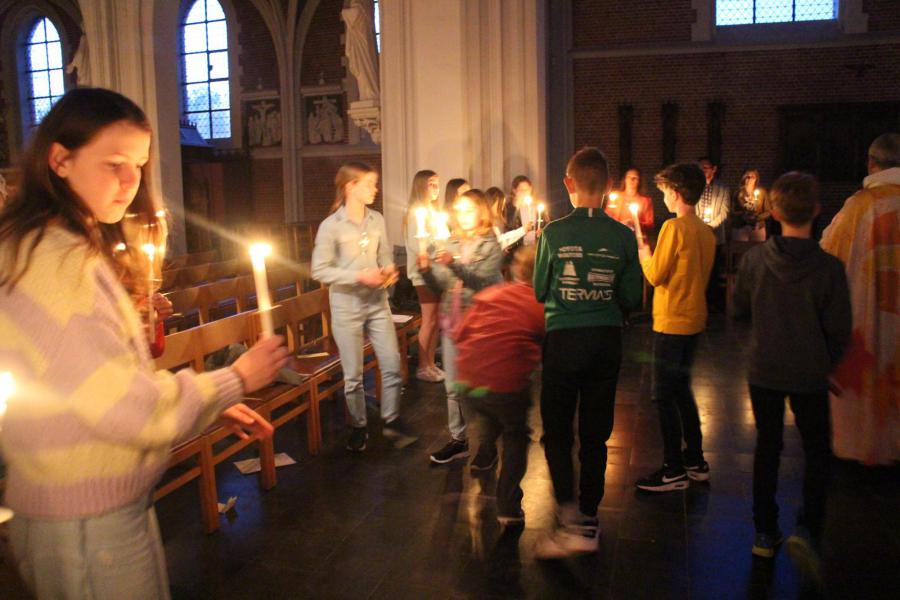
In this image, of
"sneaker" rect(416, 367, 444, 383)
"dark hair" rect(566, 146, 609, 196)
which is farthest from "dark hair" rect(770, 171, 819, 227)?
"sneaker" rect(416, 367, 444, 383)

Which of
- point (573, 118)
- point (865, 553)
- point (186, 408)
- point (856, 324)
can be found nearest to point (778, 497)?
point (865, 553)

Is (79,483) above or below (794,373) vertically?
above

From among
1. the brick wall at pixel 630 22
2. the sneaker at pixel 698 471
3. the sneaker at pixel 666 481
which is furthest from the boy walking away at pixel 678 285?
the brick wall at pixel 630 22

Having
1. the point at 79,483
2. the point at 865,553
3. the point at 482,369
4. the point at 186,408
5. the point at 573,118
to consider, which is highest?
the point at 573,118

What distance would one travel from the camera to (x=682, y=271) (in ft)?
12.7

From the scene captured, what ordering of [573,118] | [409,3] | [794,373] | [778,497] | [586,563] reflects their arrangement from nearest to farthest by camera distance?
1. [794,373]
2. [586,563]
3. [778,497]
4. [409,3]
5. [573,118]

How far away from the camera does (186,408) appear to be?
1.35 meters

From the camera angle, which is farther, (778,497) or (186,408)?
(778,497)

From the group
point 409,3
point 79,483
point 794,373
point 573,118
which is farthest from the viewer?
point 573,118

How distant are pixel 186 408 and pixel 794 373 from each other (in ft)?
8.28

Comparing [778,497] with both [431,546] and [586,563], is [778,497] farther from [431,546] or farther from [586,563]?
[431,546]

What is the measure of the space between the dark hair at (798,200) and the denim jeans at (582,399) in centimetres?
83

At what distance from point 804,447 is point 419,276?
271 cm

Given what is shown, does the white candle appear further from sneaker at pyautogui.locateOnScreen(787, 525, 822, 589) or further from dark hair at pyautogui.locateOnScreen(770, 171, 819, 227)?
sneaker at pyautogui.locateOnScreen(787, 525, 822, 589)
